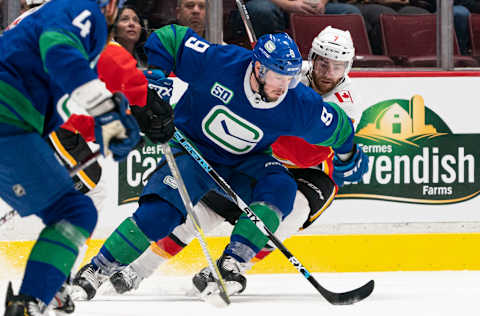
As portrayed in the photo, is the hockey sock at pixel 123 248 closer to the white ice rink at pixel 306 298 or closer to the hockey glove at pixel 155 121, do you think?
the white ice rink at pixel 306 298

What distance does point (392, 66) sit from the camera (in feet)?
13.5

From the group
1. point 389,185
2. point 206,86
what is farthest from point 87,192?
point 389,185

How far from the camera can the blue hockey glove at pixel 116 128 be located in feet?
6.25

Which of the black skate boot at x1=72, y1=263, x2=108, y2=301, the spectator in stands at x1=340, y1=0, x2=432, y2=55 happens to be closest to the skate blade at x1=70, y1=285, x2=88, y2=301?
the black skate boot at x1=72, y1=263, x2=108, y2=301

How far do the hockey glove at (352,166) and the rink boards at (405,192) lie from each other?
51 cm

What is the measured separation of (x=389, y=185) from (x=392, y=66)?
2.04ft

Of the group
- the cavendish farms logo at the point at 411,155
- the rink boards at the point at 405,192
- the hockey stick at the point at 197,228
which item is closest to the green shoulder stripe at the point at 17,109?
the hockey stick at the point at 197,228

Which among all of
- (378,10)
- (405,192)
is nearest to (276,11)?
(378,10)

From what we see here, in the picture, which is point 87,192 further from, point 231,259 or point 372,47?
point 372,47

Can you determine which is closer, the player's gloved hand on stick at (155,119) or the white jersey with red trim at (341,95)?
the player's gloved hand on stick at (155,119)

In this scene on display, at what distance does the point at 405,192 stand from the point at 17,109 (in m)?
2.50

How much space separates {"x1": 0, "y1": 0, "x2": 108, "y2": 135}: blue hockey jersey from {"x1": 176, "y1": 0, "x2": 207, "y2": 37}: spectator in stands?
2001 mm

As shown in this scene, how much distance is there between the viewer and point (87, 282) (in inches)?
112

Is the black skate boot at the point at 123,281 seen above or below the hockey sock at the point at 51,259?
below
